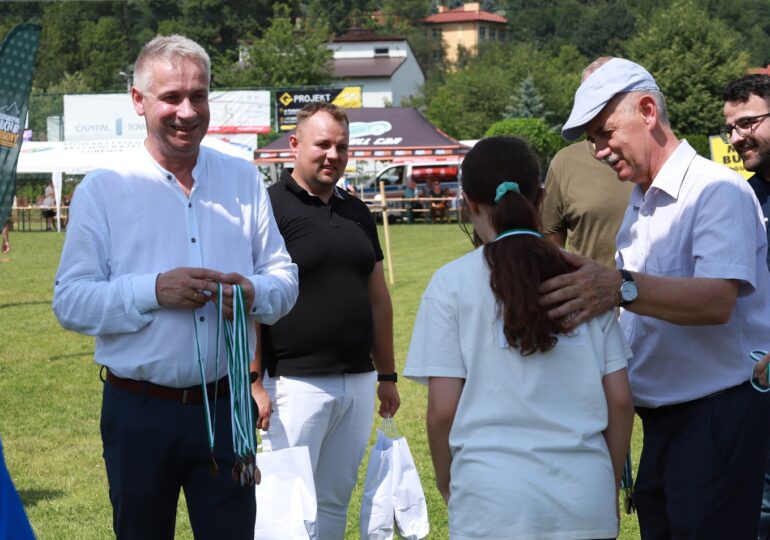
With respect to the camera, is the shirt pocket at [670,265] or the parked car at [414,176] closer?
the shirt pocket at [670,265]

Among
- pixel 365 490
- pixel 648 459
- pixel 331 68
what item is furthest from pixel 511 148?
pixel 331 68

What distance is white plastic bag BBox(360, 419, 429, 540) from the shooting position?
489 cm

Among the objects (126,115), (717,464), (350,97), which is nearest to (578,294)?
(717,464)

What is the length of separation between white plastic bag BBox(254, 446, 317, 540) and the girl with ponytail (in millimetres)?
1466

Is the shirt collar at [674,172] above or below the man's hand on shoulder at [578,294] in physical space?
above

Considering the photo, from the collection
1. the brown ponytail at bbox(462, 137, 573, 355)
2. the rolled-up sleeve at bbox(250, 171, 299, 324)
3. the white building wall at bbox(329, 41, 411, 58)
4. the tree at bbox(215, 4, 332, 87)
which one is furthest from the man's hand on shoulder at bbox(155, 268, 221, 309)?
the white building wall at bbox(329, 41, 411, 58)

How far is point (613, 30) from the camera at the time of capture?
127500 millimetres

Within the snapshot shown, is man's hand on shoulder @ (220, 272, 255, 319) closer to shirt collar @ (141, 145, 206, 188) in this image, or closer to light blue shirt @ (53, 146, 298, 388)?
light blue shirt @ (53, 146, 298, 388)

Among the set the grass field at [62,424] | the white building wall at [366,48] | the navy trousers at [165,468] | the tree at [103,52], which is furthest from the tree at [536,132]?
the tree at [103,52]

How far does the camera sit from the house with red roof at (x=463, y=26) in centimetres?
15012

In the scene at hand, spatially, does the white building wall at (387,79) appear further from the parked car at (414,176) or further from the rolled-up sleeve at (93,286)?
the rolled-up sleeve at (93,286)

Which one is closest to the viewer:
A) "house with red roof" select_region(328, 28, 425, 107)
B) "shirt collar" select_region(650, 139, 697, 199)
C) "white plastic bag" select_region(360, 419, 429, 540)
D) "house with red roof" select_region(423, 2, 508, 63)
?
"shirt collar" select_region(650, 139, 697, 199)

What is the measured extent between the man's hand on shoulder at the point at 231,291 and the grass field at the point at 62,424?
275 cm

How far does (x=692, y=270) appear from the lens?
323 cm
